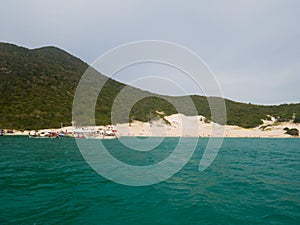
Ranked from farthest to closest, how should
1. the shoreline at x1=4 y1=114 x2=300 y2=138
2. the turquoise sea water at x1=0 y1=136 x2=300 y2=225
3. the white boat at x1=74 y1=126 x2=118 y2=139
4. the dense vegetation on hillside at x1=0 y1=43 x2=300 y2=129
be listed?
the shoreline at x1=4 y1=114 x2=300 y2=138
the dense vegetation on hillside at x1=0 y1=43 x2=300 y2=129
the white boat at x1=74 y1=126 x2=118 y2=139
the turquoise sea water at x1=0 y1=136 x2=300 y2=225

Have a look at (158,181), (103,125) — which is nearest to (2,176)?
(158,181)

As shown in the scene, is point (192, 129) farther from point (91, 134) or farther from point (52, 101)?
point (52, 101)

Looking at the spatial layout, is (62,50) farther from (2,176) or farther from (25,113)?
(2,176)

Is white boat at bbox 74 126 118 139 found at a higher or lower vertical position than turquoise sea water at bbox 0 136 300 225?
higher

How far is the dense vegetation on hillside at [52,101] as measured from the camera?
6950 centimetres

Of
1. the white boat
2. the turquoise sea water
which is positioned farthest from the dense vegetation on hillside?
the turquoise sea water

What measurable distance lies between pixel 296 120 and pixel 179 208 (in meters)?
91.4

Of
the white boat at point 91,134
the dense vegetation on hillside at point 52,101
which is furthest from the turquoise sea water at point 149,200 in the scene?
the white boat at point 91,134

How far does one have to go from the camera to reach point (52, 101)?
78.8 meters

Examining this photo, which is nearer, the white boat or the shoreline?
the white boat

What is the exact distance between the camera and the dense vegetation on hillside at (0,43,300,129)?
228 ft

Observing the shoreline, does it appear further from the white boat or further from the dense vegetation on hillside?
the white boat

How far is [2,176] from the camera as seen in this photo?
13508 mm

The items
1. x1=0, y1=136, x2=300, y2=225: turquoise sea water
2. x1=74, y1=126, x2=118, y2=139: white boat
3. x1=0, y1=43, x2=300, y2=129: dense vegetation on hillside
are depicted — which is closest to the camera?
x1=0, y1=136, x2=300, y2=225: turquoise sea water
